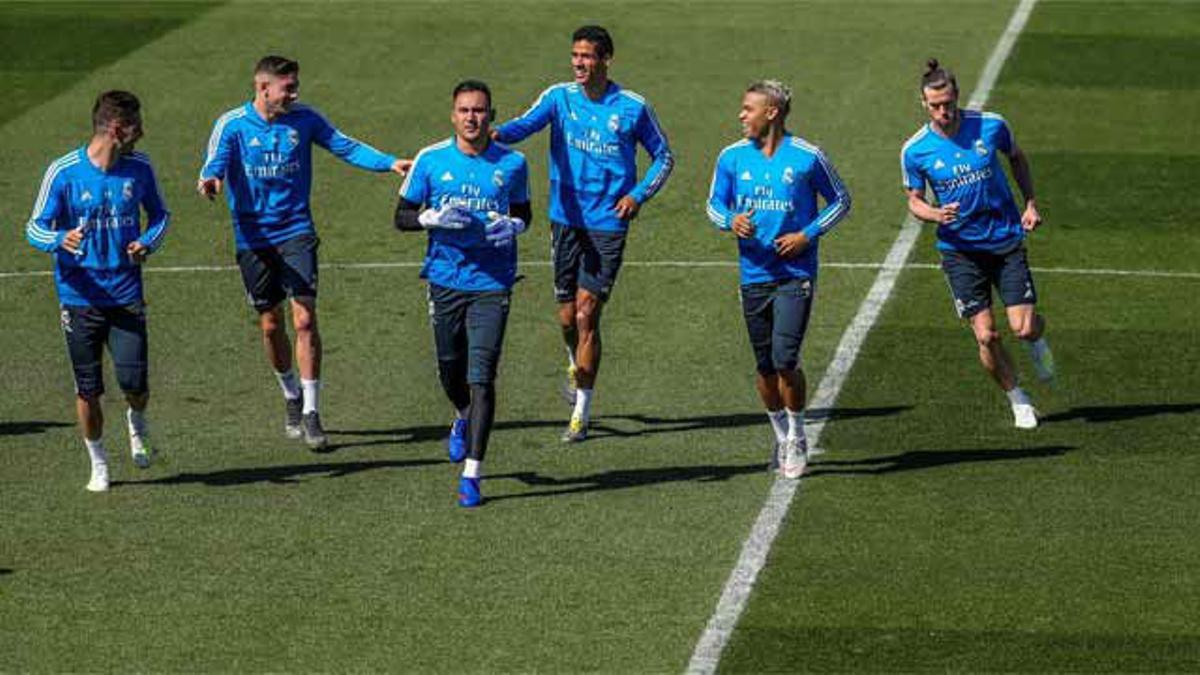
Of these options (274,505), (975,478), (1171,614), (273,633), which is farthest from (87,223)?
(1171,614)

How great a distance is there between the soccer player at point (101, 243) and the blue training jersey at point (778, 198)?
3484 mm

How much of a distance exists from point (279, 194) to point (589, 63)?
222 cm

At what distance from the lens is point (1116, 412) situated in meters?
17.8

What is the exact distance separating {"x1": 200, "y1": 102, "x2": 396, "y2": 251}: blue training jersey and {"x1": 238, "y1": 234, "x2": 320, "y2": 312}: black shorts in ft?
0.20

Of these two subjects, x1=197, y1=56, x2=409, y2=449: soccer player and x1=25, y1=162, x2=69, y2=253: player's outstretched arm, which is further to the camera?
x1=197, y1=56, x2=409, y2=449: soccer player

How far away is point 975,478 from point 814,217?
191 cm

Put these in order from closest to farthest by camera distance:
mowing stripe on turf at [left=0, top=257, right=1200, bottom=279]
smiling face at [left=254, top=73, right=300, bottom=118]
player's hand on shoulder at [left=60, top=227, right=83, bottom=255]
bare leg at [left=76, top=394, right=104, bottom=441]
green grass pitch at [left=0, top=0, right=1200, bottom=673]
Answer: green grass pitch at [left=0, top=0, right=1200, bottom=673], player's hand on shoulder at [left=60, top=227, right=83, bottom=255], bare leg at [left=76, top=394, right=104, bottom=441], smiling face at [left=254, top=73, right=300, bottom=118], mowing stripe on turf at [left=0, top=257, right=1200, bottom=279]

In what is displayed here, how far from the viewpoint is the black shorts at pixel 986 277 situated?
17.5m

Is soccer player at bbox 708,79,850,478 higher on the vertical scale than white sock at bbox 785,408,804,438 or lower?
higher

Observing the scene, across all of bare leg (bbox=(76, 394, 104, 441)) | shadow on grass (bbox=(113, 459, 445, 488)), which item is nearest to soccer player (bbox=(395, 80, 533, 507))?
shadow on grass (bbox=(113, 459, 445, 488))

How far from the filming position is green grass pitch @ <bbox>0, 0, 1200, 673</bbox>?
44.5 feet

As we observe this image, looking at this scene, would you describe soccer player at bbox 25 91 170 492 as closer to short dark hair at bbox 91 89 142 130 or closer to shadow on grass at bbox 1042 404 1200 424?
short dark hair at bbox 91 89 142 130

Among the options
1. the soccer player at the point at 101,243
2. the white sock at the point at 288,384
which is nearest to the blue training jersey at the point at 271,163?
the white sock at the point at 288,384

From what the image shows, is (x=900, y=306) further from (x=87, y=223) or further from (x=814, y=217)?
(x=87, y=223)
